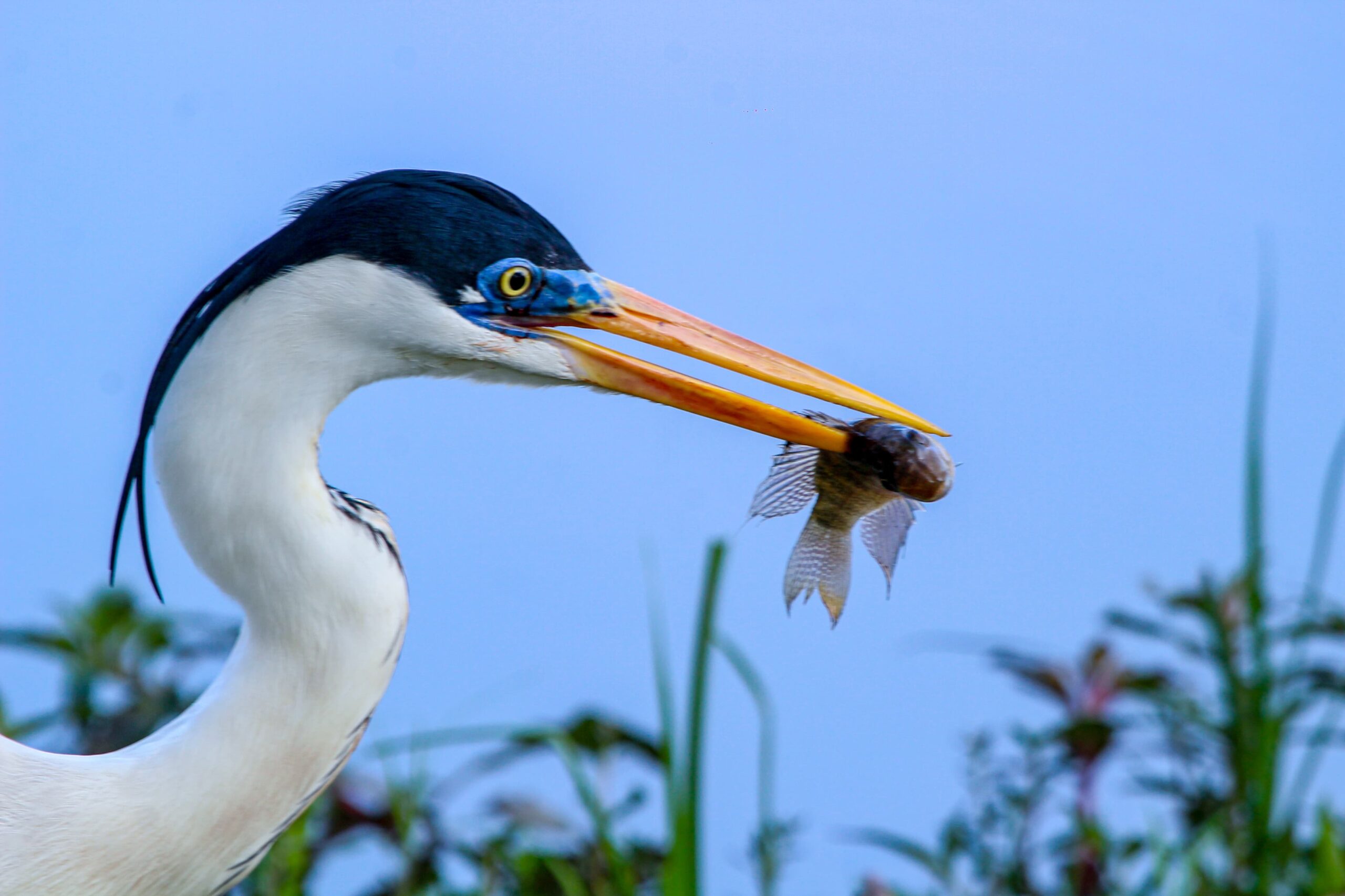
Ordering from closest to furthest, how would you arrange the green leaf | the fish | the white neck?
1. the white neck
2. the fish
3. the green leaf

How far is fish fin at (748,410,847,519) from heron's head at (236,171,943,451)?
0.04m

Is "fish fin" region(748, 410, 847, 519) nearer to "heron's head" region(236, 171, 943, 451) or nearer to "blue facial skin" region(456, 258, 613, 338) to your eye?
"heron's head" region(236, 171, 943, 451)

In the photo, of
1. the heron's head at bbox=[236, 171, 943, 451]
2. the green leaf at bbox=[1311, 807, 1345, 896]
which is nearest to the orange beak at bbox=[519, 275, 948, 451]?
the heron's head at bbox=[236, 171, 943, 451]

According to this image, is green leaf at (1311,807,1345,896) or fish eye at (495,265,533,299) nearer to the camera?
fish eye at (495,265,533,299)

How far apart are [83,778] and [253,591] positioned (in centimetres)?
22

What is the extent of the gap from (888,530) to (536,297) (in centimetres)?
36

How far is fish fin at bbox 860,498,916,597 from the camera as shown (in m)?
1.04

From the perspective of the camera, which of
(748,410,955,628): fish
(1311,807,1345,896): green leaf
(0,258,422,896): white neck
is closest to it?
(0,258,422,896): white neck

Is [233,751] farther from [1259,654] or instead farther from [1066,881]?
[1066,881]

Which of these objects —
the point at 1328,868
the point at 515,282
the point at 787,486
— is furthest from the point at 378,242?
the point at 1328,868

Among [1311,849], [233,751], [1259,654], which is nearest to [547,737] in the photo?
[233,751]

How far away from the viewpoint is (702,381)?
101 cm

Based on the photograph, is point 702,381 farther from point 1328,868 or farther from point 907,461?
point 1328,868

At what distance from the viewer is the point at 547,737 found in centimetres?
131
